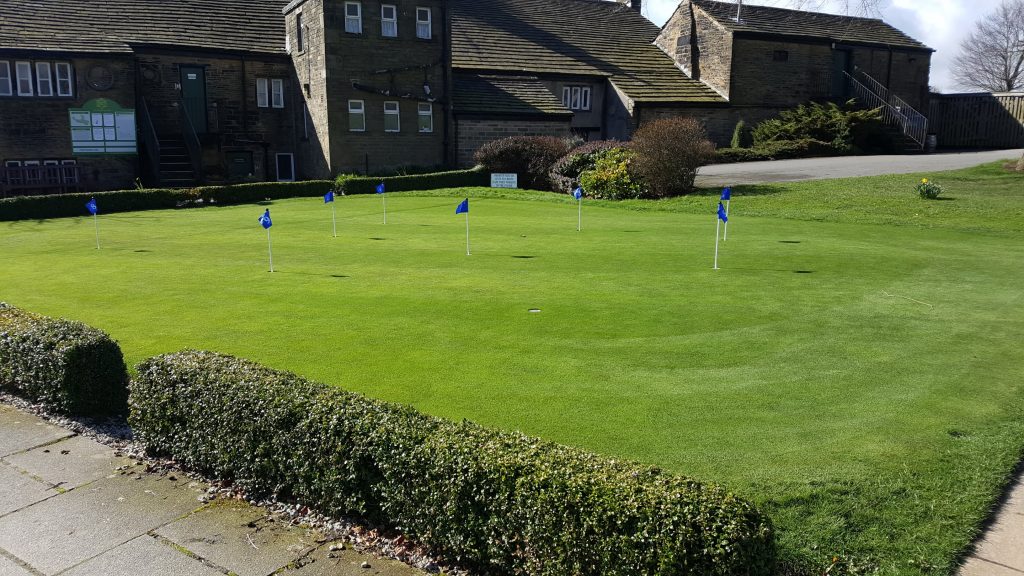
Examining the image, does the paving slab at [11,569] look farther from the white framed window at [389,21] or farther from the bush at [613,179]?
the white framed window at [389,21]

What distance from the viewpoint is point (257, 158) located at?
134 feet

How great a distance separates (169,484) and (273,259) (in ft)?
35.8

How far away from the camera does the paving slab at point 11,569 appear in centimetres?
561

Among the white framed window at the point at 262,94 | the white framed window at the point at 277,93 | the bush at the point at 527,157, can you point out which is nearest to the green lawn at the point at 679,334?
the bush at the point at 527,157

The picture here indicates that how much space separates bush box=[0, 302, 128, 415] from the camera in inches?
335

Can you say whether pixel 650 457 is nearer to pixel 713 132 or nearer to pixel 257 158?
pixel 257 158

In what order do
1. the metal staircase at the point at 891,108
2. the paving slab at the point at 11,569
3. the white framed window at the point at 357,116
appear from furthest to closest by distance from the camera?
the metal staircase at the point at 891,108, the white framed window at the point at 357,116, the paving slab at the point at 11,569

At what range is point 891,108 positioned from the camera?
45.8 meters

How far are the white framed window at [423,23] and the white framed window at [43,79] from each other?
16.9 metres

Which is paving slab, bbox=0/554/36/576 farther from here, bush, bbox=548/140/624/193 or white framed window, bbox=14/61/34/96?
white framed window, bbox=14/61/34/96

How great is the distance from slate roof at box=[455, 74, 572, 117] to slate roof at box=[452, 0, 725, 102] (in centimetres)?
73

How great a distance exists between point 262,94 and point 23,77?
34.8ft

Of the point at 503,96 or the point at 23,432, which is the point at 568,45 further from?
the point at 23,432

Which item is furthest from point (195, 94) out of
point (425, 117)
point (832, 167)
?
point (832, 167)
